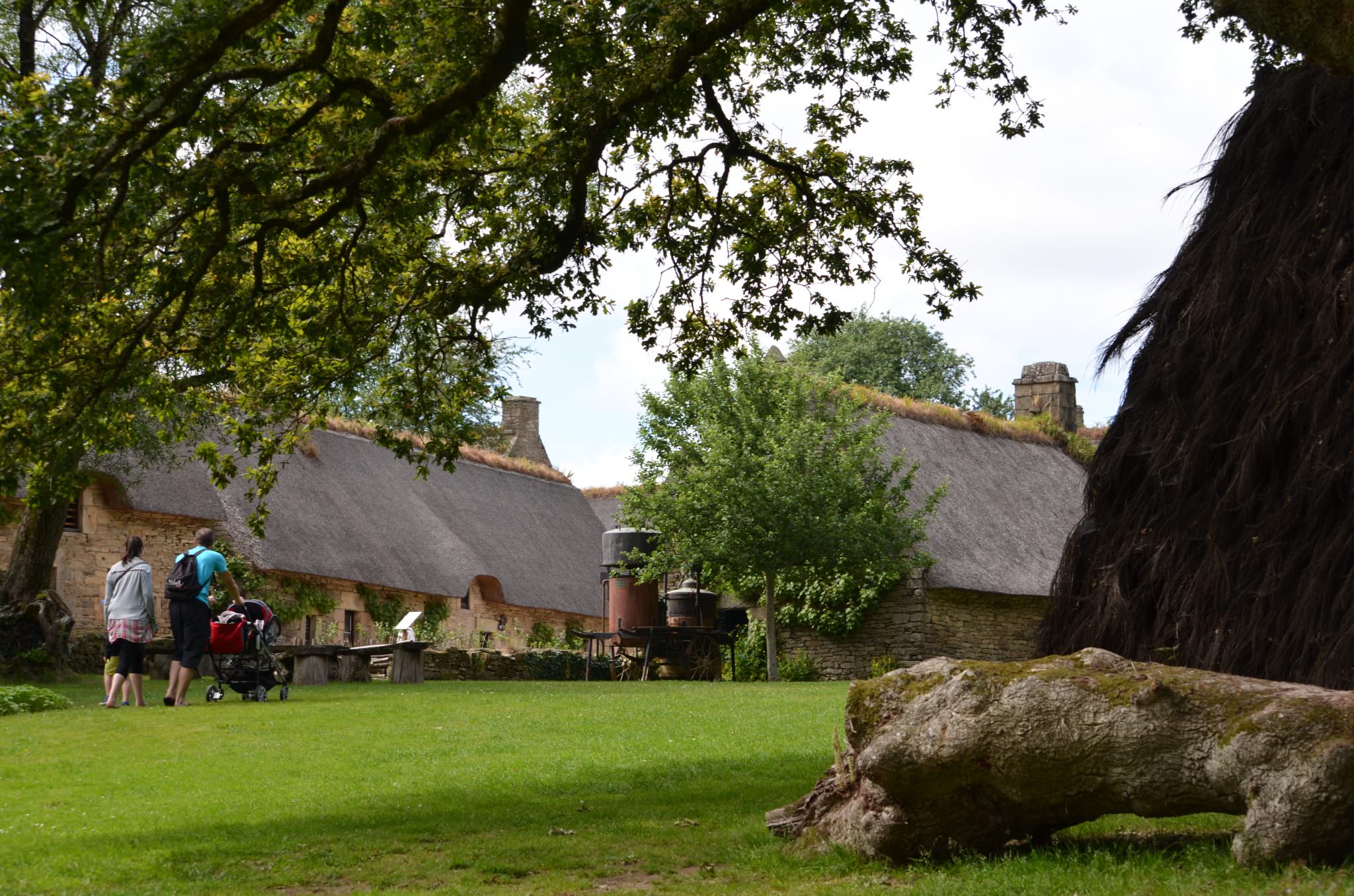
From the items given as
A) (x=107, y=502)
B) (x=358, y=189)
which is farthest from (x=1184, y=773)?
(x=107, y=502)

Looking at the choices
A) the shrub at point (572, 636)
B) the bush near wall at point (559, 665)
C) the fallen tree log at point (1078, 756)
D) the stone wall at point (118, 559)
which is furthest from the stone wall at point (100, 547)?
the fallen tree log at point (1078, 756)

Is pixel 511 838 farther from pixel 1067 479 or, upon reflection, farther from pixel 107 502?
pixel 1067 479

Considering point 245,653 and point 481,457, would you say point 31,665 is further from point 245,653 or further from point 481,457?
point 481,457

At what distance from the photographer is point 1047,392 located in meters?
42.8

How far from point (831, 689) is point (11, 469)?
46.9ft

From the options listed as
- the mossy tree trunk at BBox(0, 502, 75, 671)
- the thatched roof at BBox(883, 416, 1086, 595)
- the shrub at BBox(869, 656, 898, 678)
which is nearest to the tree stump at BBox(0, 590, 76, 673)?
the mossy tree trunk at BBox(0, 502, 75, 671)

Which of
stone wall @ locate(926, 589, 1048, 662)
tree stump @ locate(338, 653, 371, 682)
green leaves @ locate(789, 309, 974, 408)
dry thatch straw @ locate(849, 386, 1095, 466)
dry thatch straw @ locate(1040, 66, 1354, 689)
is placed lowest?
tree stump @ locate(338, 653, 371, 682)

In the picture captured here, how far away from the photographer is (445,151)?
11.8m

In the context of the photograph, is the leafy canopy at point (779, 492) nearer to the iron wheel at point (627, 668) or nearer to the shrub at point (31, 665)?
the iron wheel at point (627, 668)

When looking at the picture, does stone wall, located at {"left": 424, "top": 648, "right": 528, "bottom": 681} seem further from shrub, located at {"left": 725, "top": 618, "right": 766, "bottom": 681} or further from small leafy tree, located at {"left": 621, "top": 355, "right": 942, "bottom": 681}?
shrub, located at {"left": 725, "top": 618, "right": 766, "bottom": 681}

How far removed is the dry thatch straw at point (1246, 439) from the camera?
8617 mm

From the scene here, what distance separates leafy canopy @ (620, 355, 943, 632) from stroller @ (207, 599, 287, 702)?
12996 millimetres

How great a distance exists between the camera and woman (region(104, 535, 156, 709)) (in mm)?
16109

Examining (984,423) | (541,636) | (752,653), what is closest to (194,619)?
(752,653)
